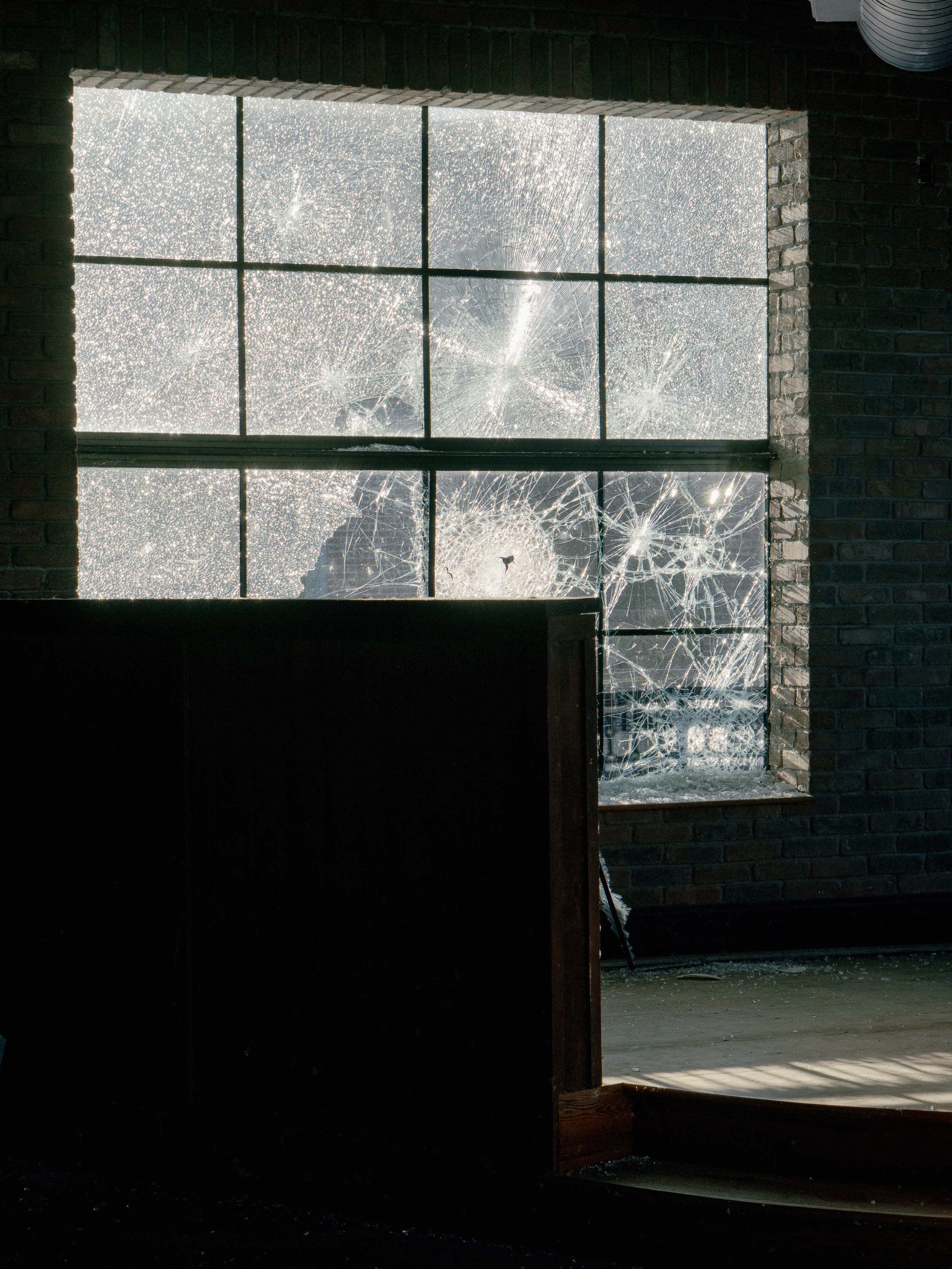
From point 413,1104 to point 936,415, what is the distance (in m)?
2.88

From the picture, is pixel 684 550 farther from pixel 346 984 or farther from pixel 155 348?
pixel 346 984

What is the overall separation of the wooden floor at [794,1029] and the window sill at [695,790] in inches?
19.9

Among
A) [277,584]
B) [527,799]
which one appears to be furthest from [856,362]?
[527,799]

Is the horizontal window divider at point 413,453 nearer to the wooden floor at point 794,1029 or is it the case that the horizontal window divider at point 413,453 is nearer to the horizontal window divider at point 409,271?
the horizontal window divider at point 409,271

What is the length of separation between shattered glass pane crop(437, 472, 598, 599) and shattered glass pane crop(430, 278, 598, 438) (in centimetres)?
16

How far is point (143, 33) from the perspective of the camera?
13.6ft

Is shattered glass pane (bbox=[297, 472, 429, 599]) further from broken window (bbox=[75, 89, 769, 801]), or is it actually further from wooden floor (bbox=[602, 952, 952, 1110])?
wooden floor (bbox=[602, 952, 952, 1110])

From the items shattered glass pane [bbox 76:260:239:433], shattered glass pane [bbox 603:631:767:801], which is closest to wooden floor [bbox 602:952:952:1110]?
shattered glass pane [bbox 603:631:767:801]

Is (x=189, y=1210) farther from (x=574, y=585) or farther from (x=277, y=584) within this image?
(x=574, y=585)

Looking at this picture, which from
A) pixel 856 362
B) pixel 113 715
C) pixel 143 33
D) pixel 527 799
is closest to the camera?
pixel 527 799

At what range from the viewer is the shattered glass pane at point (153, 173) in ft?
13.9

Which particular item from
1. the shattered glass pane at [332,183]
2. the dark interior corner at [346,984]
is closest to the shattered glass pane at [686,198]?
the shattered glass pane at [332,183]

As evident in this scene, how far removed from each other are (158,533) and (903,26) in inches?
104

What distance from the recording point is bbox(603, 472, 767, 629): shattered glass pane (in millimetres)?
4637
